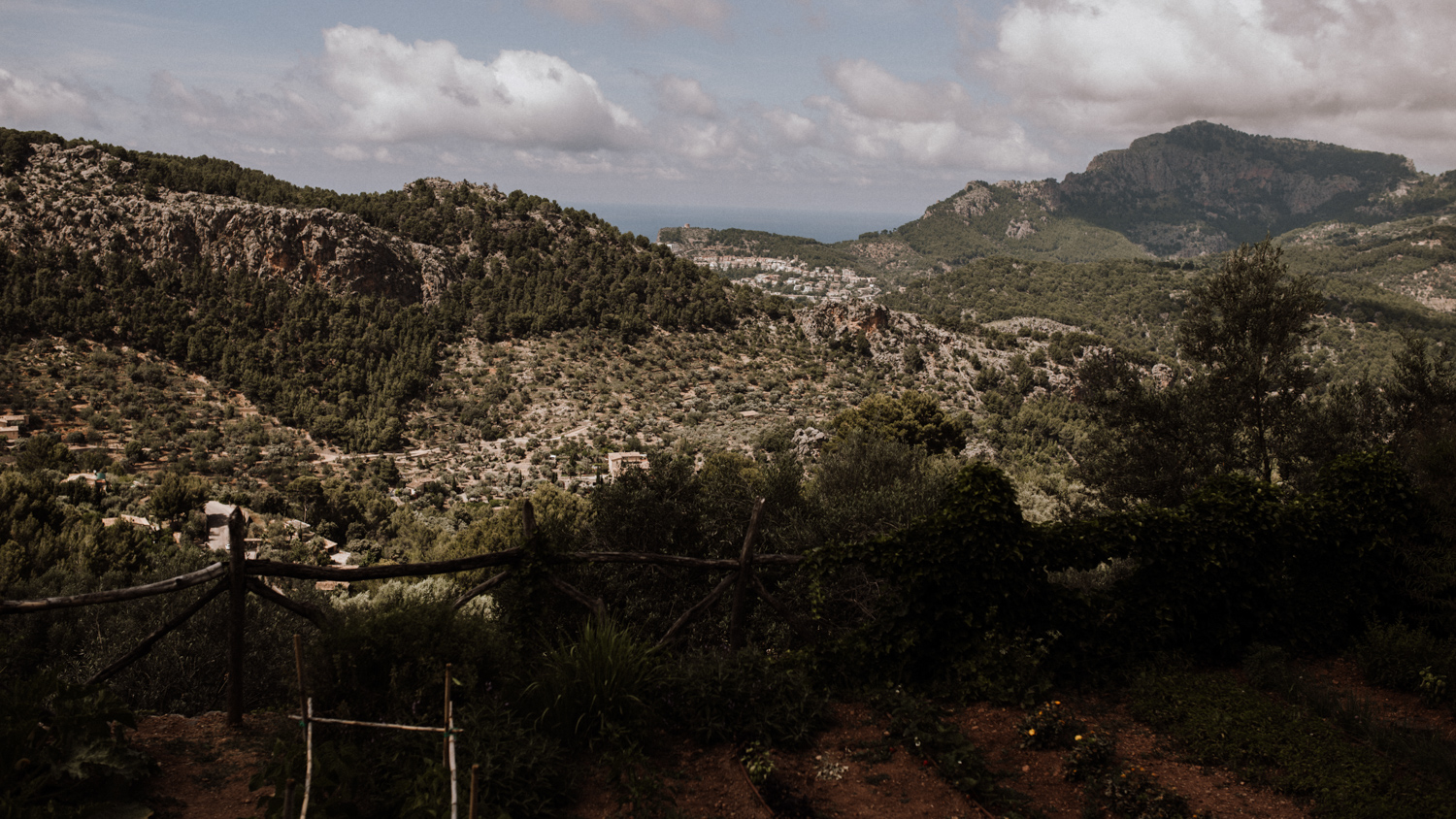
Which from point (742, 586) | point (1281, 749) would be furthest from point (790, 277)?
point (1281, 749)

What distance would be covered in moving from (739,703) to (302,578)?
297 centimetres

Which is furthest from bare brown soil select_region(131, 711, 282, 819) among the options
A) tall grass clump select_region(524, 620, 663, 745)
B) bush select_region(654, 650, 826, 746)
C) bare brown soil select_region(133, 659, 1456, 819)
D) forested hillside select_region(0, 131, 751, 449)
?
forested hillside select_region(0, 131, 751, 449)

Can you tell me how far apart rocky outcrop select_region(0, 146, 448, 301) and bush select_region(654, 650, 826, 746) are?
5654 cm

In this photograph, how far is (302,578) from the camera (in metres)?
4.43

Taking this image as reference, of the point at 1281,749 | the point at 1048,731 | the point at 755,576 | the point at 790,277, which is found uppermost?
the point at 790,277

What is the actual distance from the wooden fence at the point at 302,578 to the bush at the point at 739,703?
0.57 meters

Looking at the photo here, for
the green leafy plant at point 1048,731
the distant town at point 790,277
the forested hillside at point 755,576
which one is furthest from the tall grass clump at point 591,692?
the distant town at point 790,277

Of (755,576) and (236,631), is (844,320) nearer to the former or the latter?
(755,576)

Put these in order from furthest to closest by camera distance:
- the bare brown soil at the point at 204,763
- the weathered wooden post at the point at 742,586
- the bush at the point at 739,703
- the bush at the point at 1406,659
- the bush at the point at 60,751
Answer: the weathered wooden post at the point at 742,586 → the bush at the point at 1406,659 → the bush at the point at 739,703 → the bare brown soil at the point at 204,763 → the bush at the point at 60,751

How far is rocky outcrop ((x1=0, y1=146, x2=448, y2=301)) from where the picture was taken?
145 feet

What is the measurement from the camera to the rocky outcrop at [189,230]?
44.2m

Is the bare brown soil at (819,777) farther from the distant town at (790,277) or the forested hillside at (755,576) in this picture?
the distant town at (790,277)

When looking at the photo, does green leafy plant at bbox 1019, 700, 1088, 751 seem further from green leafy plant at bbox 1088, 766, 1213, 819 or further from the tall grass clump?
the tall grass clump

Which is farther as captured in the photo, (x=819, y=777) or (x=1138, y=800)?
(x=819, y=777)
